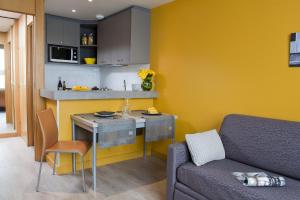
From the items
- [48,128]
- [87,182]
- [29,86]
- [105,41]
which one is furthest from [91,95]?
[105,41]

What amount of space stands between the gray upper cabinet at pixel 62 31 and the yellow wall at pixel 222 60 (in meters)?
1.70

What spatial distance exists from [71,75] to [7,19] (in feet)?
5.16

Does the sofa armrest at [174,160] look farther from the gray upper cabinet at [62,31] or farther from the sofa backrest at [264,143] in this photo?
the gray upper cabinet at [62,31]

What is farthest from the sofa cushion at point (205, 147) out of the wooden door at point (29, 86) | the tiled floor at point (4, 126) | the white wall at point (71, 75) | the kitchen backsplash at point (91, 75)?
the tiled floor at point (4, 126)

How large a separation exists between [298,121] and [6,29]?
5826 millimetres

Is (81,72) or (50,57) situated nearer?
(50,57)

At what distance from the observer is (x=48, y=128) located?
2.41m

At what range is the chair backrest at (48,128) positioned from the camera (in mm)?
2316

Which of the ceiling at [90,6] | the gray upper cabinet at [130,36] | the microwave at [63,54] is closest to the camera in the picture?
the ceiling at [90,6]

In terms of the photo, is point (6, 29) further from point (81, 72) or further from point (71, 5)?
point (71, 5)

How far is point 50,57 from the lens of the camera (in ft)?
13.8

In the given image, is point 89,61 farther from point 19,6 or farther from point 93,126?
point 93,126

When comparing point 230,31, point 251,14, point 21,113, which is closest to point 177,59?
point 230,31

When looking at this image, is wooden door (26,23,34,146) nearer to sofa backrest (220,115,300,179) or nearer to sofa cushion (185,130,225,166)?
sofa cushion (185,130,225,166)
